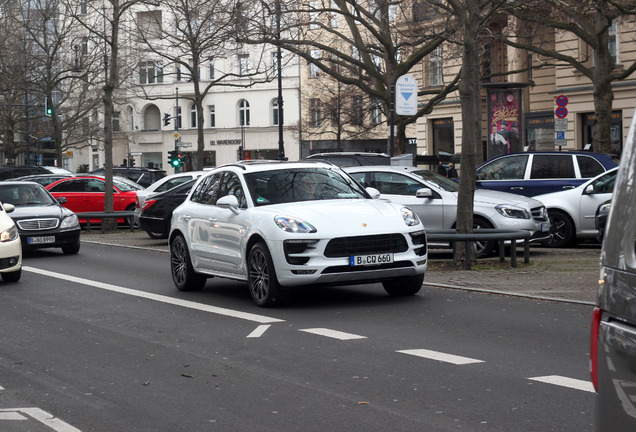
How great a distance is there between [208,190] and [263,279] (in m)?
2.42

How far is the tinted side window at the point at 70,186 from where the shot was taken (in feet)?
102

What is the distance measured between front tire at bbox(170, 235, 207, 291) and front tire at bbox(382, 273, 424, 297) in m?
2.57

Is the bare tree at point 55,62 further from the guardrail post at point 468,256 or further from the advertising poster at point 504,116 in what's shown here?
the guardrail post at point 468,256

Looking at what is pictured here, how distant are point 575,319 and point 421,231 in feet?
7.33

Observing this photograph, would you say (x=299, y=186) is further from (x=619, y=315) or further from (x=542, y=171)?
(x=542, y=171)

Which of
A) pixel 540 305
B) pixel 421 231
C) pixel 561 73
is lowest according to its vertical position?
pixel 540 305

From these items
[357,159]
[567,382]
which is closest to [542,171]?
[357,159]

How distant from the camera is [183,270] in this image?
13805mm

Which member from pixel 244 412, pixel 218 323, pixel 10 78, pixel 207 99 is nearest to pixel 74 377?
pixel 244 412

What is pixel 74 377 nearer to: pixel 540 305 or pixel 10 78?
pixel 540 305

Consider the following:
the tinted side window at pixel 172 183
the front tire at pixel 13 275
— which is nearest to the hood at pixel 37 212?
the tinted side window at pixel 172 183

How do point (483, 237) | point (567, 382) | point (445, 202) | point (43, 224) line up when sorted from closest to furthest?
point (567, 382) → point (483, 237) → point (445, 202) → point (43, 224)

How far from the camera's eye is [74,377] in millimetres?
7844

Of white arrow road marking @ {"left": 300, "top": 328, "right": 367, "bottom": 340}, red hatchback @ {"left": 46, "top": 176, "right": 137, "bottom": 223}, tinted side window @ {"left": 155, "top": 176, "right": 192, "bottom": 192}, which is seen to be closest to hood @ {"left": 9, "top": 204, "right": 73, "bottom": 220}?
tinted side window @ {"left": 155, "top": 176, "right": 192, "bottom": 192}
